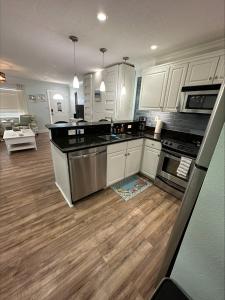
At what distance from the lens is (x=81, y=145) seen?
6.51 ft

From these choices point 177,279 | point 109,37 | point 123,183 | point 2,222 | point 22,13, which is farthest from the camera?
point 123,183

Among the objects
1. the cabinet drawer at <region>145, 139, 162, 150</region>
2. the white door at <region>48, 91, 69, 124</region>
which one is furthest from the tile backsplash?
the white door at <region>48, 91, 69, 124</region>


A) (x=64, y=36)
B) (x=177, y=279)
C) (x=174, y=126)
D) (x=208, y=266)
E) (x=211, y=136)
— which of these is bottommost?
(x=177, y=279)

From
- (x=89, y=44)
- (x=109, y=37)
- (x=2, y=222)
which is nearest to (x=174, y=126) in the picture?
(x=109, y=37)

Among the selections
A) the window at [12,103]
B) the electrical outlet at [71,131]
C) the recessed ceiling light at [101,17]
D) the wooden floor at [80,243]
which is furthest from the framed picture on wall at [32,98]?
the recessed ceiling light at [101,17]

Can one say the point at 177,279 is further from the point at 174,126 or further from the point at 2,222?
the point at 174,126

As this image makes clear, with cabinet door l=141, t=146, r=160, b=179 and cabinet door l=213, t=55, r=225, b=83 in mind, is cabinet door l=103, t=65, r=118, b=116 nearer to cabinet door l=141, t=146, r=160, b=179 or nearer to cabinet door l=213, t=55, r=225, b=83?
cabinet door l=141, t=146, r=160, b=179

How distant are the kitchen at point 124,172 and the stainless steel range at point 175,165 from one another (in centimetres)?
2

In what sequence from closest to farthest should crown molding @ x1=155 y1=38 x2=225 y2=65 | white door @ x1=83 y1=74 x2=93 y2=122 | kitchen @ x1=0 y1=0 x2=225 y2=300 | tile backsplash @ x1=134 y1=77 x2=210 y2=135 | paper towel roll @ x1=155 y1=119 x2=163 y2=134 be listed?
kitchen @ x1=0 y1=0 x2=225 y2=300
crown molding @ x1=155 y1=38 x2=225 y2=65
tile backsplash @ x1=134 y1=77 x2=210 y2=135
paper towel roll @ x1=155 y1=119 x2=163 y2=134
white door @ x1=83 y1=74 x2=93 y2=122

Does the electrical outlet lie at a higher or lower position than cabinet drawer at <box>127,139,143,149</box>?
higher

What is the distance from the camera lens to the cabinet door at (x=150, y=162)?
8.80 ft

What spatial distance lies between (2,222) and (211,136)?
8.43 feet

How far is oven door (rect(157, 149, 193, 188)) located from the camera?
227 centimetres

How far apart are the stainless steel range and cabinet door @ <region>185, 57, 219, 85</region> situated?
3.43 ft
